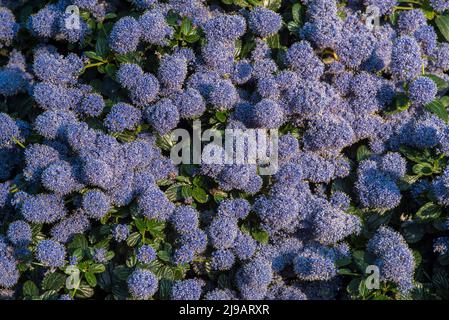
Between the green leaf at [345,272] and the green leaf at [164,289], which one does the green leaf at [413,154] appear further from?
the green leaf at [164,289]

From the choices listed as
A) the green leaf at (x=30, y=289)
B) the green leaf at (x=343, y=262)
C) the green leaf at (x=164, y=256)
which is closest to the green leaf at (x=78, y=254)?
the green leaf at (x=30, y=289)

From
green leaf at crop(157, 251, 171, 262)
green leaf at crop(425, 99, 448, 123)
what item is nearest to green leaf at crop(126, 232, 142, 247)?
green leaf at crop(157, 251, 171, 262)

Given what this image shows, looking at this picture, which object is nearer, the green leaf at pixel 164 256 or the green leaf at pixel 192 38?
the green leaf at pixel 164 256

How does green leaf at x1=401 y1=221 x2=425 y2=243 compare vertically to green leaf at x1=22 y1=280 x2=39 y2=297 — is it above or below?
above

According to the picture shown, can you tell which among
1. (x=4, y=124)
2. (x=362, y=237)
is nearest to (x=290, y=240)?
(x=362, y=237)

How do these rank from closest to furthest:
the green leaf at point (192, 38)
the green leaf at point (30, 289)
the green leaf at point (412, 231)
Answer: the green leaf at point (30, 289), the green leaf at point (412, 231), the green leaf at point (192, 38)

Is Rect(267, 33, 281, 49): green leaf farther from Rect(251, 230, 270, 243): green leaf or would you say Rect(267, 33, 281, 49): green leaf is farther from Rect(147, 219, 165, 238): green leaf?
Rect(147, 219, 165, 238): green leaf
